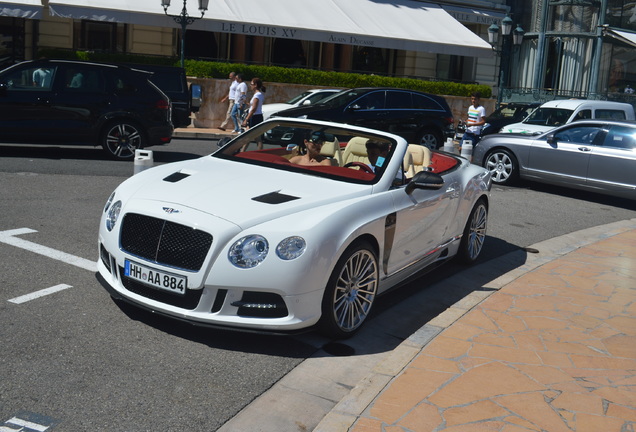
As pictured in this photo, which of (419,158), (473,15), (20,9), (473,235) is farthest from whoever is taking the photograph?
(473,15)

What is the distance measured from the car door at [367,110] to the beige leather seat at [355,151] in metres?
10.9

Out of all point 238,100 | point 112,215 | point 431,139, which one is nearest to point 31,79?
point 238,100

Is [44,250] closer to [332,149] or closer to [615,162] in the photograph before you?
[332,149]

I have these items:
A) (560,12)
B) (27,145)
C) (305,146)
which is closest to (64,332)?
(305,146)

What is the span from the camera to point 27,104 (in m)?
13.4

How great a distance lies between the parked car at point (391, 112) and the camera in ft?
59.1

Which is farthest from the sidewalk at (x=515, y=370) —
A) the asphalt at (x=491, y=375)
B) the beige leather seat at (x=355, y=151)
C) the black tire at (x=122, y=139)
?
the black tire at (x=122, y=139)

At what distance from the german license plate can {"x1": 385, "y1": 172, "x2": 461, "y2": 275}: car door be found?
1757mm

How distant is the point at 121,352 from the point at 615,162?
10.4 m

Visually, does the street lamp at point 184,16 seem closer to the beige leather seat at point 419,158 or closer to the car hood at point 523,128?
the car hood at point 523,128

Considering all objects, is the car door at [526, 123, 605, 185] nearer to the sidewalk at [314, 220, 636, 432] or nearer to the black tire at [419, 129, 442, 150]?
the black tire at [419, 129, 442, 150]

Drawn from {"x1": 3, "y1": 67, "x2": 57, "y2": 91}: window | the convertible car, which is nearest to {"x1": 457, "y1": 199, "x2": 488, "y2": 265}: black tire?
the convertible car

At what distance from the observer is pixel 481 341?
5.95 metres

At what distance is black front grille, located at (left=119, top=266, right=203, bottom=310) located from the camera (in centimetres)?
528
